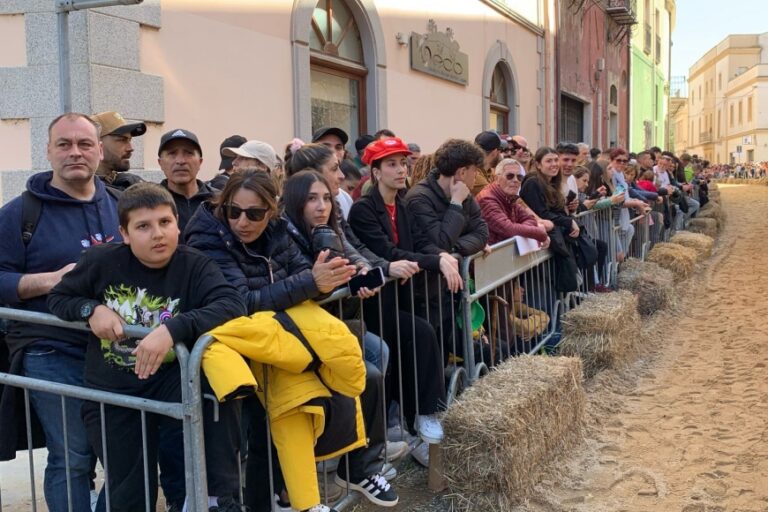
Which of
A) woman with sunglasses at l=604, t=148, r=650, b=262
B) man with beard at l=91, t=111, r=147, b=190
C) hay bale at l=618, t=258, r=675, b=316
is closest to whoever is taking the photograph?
man with beard at l=91, t=111, r=147, b=190

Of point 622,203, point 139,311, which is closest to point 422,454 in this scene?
point 139,311

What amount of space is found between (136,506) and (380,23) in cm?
758

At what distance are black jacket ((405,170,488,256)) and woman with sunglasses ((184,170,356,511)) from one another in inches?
54.9

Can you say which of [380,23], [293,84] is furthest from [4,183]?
[380,23]

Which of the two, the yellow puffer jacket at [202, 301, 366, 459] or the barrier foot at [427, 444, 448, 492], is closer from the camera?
the yellow puffer jacket at [202, 301, 366, 459]

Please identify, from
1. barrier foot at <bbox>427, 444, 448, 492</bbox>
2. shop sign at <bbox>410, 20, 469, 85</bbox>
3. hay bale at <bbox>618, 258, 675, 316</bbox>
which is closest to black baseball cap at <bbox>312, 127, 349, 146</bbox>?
barrier foot at <bbox>427, 444, 448, 492</bbox>

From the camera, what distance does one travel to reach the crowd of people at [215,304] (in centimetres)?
257

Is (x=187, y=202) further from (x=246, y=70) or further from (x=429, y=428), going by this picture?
(x=246, y=70)

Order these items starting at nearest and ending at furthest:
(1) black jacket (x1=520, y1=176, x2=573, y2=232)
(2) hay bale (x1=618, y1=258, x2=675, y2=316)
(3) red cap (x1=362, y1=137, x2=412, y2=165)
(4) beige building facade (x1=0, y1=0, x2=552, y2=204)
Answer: (3) red cap (x1=362, y1=137, x2=412, y2=165) → (4) beige building facade (x1=0, y1=0, x2=552, y2=204) → (1) black jacket (x1=520, y1=176, x2=573, y2=232) → (2) hay bale (x1=618, y1=258, x2=675, y2=316)

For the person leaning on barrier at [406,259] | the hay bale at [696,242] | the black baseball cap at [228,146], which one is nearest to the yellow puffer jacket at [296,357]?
the person leaning on barrier at [406,259]

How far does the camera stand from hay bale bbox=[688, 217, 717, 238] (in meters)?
14.7

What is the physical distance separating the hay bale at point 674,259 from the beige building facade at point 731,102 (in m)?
54.4

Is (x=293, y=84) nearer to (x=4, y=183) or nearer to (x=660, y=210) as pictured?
(x=4, y=183)

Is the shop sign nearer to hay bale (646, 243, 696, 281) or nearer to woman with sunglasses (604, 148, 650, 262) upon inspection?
woman with sunglasses (604, 148, 650, 262)
